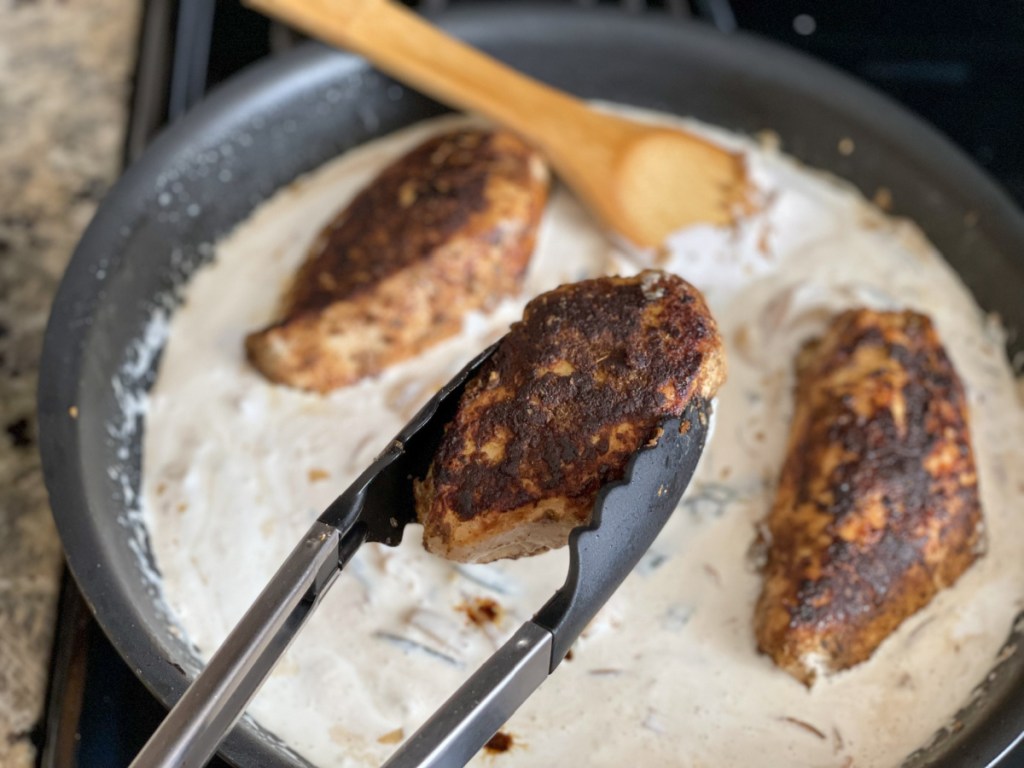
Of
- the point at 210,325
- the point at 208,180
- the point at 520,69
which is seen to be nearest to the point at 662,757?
the point at 210,325

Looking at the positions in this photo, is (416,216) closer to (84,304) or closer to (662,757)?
(84,304)

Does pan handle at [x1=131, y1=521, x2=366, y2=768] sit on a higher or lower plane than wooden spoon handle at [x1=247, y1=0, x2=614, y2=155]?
lower

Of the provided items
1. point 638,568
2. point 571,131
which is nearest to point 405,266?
point 571,131

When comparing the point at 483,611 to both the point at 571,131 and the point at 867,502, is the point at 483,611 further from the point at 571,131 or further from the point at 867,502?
the point at 571,131

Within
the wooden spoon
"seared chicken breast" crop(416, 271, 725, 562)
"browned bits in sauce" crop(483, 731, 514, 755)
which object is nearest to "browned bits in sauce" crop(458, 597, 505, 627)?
"browned bits in sauce" crop(483, 731, 514, 755)

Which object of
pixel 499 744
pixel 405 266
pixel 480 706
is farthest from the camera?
pixel 405 266

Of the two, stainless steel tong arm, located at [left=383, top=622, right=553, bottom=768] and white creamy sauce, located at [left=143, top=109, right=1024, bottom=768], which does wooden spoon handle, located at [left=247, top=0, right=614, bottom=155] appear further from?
stainless steel tong arm, located at [left=383, top=622, right=553, bottom=768]

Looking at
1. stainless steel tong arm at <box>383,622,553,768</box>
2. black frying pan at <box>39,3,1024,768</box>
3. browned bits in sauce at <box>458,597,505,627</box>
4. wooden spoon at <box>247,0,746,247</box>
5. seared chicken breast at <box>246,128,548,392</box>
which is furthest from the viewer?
wooden spoon at <box>247,0,746,247</box>
